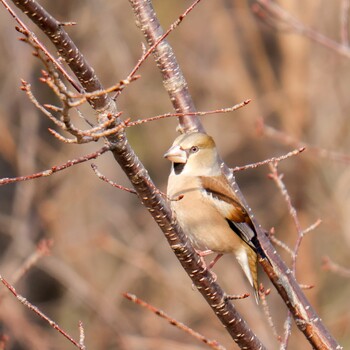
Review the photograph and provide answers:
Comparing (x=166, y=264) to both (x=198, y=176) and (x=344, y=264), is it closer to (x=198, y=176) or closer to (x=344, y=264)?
(x=344, y=264)

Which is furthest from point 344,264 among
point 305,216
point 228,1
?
point 228,1

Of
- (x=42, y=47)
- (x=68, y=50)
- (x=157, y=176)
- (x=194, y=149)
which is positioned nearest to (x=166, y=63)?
(x=194, y=149)

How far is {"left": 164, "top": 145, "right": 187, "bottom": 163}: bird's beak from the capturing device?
401 cm

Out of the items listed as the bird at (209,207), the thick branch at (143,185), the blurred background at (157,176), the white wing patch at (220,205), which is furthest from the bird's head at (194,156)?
the blurred background at (157,176)

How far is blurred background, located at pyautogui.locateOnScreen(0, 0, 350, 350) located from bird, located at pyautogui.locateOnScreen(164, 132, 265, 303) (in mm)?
3002

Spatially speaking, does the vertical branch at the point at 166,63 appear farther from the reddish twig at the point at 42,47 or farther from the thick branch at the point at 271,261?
the reddish twig at the point at 42,47

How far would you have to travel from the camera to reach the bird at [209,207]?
387 centimetres

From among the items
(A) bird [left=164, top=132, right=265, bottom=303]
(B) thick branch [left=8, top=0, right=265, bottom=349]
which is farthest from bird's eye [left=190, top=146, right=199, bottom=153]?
(B) thick branch [left=8, top=0, right=265, bottom=349]

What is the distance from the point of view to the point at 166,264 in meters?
9.07

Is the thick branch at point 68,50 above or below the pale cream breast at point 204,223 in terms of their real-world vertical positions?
below

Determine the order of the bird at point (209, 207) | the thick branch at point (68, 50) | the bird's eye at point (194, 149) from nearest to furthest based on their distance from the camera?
the thick branch at point (68, 50) → the bird at point (209, 207) → the bird's eye at point (194, 149)

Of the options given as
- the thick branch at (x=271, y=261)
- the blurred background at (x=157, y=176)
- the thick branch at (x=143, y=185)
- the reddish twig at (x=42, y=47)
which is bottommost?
the reddish twig at (x=42, y=47)

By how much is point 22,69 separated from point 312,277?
357cm

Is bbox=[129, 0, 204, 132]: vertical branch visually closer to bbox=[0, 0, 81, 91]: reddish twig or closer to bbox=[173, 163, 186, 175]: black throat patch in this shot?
bbox=[173, 163, 186, 175]: black throat patch
